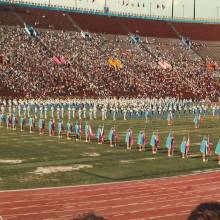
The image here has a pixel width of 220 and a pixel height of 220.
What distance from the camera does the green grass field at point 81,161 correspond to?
51.4 ft

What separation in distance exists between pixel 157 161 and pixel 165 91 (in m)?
43.4

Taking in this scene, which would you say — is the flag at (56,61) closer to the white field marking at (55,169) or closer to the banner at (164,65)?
the banner at (164,65)


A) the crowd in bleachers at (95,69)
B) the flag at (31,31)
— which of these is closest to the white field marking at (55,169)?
the crowd in bleachers at (95,69)

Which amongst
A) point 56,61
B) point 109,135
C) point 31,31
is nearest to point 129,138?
point 109,135

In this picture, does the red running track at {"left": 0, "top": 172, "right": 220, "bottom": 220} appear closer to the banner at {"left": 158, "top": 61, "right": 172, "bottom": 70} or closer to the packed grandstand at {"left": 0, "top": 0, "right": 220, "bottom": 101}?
the packed grandstand at {"left": 0, "top": 0, "right": 220, "bottom": 101}

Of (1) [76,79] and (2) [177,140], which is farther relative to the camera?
(1) [76,79]

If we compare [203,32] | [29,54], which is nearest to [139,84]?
[29,54]

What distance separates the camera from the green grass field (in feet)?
51.4

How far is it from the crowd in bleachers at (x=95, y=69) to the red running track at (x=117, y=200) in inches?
1535

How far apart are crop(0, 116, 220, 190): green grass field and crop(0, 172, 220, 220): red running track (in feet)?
3.68

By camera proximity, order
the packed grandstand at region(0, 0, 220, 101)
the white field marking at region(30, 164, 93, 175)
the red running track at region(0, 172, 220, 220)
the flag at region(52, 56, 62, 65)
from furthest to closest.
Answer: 1. the flag at region(52, 56, 62, 65)
2. the packed grandstand at region(0, 0, 220, 101)
3. the white field marking at region(30, 164, 93, 175)
4. the red running track at region(0, 172, 220, 220)

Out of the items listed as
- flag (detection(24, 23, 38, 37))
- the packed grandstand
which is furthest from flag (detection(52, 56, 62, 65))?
flag (detection(24, 23, 38, 37))

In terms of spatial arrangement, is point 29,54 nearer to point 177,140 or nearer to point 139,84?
point 139,84

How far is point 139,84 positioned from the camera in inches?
2424
